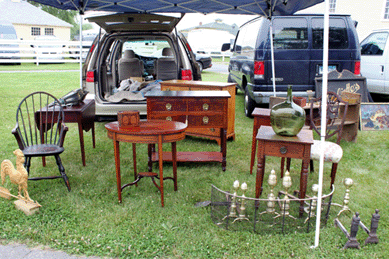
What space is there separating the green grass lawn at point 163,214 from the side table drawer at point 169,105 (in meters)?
0.81

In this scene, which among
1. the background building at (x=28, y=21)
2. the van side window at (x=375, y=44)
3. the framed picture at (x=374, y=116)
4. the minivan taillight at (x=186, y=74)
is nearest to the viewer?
the framed picture at (x=374, y=116)

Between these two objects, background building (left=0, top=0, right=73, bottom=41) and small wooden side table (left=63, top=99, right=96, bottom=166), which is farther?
background building (left=0, top=0, right=73, bottom=41)

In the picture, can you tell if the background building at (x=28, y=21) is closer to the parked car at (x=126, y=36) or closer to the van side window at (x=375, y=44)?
the parked car at (x=126, y=36)

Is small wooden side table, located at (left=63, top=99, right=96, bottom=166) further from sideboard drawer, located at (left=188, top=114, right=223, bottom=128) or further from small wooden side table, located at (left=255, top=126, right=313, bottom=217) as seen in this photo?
small wooden side table, located at (left=255, top=126, right=313, bottom=217)

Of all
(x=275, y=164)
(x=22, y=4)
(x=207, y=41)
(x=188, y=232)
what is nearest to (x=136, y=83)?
(x=275, y=164)

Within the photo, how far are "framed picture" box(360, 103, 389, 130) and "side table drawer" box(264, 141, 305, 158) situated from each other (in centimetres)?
286

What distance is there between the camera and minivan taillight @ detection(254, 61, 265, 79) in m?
6.05

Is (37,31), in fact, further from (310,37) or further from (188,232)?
(188,232)

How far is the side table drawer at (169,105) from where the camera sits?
12.9 ft

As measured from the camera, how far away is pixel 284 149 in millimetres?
2828

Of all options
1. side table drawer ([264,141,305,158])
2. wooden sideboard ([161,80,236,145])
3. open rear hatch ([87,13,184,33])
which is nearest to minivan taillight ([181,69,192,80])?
wooden sideboard ([161,80,236,145])

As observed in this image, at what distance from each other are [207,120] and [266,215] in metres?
1.44

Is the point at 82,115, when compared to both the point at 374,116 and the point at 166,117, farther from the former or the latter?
the point at 374,116

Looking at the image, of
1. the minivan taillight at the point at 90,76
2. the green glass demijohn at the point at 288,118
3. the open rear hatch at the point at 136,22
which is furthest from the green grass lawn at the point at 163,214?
the open rear hatch at the point at 136,22
